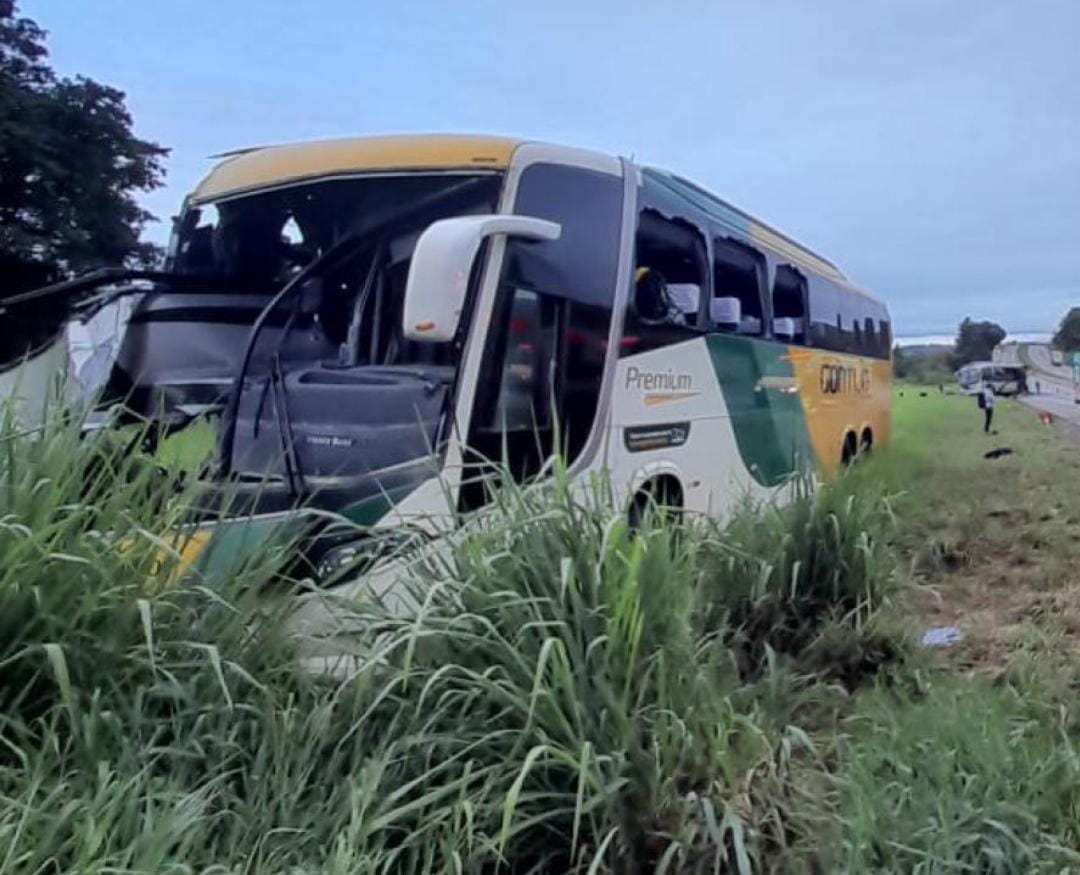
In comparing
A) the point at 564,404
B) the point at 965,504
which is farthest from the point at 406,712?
the point at 965,504

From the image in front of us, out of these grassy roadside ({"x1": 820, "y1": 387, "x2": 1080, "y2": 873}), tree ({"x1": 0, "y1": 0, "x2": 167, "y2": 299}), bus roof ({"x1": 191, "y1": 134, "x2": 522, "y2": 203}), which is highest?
tree ({"x1": 0, "y1": 0, "x2": 167, "y2": 299})

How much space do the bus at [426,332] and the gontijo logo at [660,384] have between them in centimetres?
2

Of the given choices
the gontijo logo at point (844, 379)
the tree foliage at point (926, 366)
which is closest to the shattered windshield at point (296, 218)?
the gontijo logo at point (844, 379)

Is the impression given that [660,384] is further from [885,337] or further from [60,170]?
[60,170]

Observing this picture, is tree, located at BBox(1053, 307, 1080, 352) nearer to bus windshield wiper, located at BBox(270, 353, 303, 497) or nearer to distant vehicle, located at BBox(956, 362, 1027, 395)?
distant vehicle, located at BBox(956, 362, 1027, 395)

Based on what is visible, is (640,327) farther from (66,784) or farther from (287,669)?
(66,784)

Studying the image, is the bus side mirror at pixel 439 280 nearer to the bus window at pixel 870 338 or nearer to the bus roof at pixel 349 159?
the bus roof at pixel 349 159

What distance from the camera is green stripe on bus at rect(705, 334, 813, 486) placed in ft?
21.5

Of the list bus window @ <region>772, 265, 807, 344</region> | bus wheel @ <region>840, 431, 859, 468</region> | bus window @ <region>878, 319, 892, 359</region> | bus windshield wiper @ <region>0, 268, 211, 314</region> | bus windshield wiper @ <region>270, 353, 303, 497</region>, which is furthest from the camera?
bus window @ <region>878, 319, 892, 359</region>

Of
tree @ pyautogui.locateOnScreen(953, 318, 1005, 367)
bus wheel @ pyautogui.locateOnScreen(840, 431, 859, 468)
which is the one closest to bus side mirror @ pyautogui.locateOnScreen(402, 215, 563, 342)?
bus wheel @ pyautogui.locateOnScreen(840, 431, 859, 468)

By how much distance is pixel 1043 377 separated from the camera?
51.3 metres

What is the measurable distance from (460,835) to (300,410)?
217 cm

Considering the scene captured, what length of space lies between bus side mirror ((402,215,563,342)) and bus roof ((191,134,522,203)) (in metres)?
0.94

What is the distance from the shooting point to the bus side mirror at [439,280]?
343 centimetres
